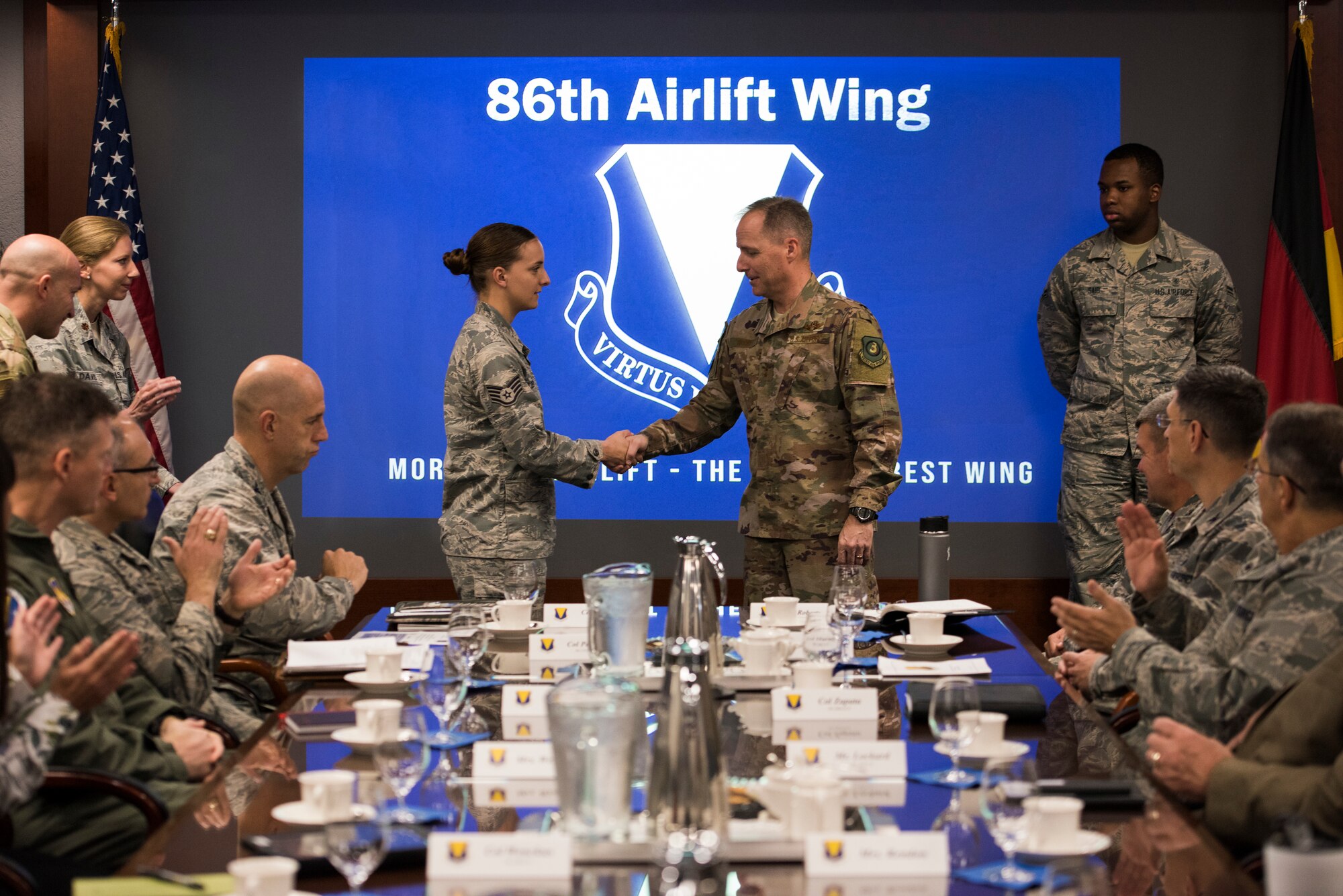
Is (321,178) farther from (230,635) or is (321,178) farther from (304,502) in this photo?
(230,635)

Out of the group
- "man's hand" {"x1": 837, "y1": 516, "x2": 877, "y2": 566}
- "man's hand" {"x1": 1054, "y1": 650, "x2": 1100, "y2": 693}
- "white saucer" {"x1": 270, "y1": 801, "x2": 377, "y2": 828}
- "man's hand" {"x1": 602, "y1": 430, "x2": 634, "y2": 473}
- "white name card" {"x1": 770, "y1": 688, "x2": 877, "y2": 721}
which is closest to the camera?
"white saucer" {"x1": 270, "y1": 801, "x2": 377, "y2": 828}

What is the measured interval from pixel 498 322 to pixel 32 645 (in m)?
2.82

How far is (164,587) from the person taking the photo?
329 cm

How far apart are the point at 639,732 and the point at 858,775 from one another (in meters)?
0.39

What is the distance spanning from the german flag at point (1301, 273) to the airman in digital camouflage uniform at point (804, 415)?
7.52 ft

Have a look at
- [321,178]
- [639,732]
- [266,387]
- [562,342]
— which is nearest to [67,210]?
[321,178]

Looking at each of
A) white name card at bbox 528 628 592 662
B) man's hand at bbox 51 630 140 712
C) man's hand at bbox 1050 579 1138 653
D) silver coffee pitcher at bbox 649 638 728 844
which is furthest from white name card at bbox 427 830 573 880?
man's hand at bbox 1050 579 1138 653

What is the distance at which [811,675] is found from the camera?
8.34 ft

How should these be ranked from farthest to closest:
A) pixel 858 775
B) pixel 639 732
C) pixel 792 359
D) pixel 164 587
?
pixel 792 359
pixel 164 587
pixel 858 775
pixel 639 732

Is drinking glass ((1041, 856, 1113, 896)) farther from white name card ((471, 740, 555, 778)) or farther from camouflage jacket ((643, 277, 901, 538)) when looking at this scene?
camouflage jacket ((643, 277, 901, 538))

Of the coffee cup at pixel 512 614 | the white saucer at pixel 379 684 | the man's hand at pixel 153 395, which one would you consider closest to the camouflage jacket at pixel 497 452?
the man's hand at pixel 153 395

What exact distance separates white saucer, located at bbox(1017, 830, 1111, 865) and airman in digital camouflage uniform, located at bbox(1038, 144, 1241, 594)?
13.6 feet

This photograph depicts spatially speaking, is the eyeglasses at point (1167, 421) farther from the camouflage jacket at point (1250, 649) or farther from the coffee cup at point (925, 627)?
the coffee cup at point (925, 627)

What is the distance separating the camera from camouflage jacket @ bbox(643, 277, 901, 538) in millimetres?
4496
